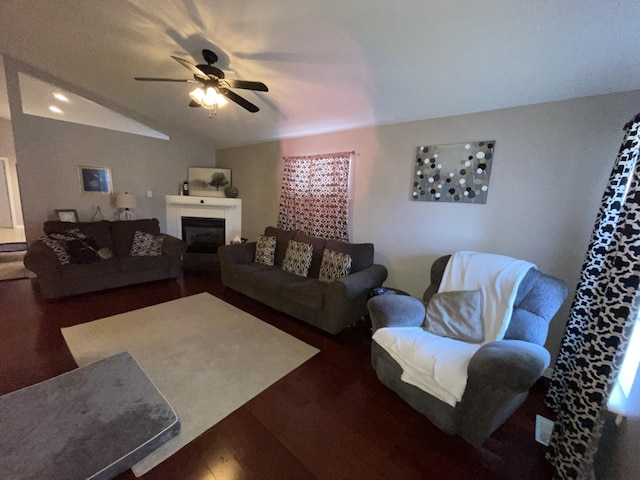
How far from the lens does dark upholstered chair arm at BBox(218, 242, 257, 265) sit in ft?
12.2

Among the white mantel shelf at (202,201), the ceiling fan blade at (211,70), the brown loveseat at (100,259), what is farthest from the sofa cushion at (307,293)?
the white mantel shelf at (202,201)

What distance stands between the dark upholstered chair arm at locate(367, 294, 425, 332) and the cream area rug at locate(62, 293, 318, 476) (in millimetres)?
838

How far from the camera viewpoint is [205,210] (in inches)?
202

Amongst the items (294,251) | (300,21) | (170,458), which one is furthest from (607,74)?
(170,458)

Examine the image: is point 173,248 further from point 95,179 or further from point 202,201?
point 95,179

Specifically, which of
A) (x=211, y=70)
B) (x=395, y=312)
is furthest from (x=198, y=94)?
(x=395, y=312)

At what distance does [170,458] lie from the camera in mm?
1423

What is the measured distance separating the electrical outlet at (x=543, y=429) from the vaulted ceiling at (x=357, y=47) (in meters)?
2.45

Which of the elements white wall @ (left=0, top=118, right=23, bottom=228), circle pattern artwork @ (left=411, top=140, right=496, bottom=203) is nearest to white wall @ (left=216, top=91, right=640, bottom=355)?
circle pattern artwork @ (left=411, top=140, right=496, bottom=203)

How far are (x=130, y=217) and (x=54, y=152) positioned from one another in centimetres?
135

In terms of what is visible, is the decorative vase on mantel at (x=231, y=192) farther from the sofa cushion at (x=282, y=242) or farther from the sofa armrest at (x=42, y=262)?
the sofa armrest at (x=42, y=262)

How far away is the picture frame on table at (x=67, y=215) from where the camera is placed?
399 centimetres

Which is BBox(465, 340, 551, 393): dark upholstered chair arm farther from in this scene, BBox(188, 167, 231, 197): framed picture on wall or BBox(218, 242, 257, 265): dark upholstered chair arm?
BBox(188, 167, 231, 197): framed picture on wall

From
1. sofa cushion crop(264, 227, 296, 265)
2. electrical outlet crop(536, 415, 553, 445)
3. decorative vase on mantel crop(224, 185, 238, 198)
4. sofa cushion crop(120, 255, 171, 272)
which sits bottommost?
electrical outlet crop(536, 415, 553, 445)
